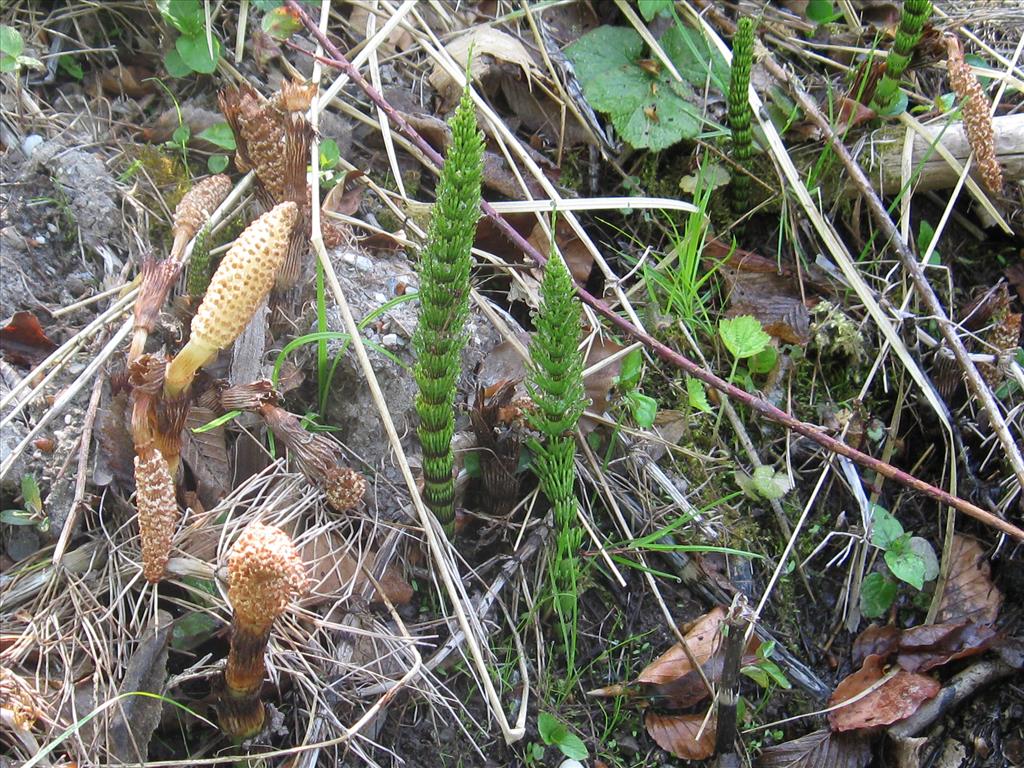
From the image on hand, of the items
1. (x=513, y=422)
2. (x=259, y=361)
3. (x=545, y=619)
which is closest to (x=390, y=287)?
(x=259, y=361)

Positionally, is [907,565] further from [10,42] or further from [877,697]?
[10,42]

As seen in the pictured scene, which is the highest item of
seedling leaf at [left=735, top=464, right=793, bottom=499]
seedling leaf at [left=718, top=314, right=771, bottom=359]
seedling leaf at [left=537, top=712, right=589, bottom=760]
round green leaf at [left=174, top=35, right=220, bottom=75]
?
round green leaf at [left=174, top=35, right=220, bottom=75]

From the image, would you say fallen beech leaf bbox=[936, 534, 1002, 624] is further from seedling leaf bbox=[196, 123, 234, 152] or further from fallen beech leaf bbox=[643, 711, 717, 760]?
seedling leaf bbox=[196, 123, 234, 152]

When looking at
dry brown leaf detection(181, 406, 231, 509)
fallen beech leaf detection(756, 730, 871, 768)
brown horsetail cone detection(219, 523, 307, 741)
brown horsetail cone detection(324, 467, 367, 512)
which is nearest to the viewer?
brown horsetail cone detection(219, 523, 307, 741)

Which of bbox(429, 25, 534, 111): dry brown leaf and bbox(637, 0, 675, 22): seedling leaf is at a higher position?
bbox(637, 0, 675, 22): seedling leaf

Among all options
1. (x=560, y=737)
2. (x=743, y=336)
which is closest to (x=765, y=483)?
(x=743, y=336)

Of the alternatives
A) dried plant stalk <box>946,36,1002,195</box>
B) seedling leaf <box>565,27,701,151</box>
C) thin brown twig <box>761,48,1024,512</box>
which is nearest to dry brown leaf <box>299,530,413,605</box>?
seedling leaf <box>565,27,701,151</box>

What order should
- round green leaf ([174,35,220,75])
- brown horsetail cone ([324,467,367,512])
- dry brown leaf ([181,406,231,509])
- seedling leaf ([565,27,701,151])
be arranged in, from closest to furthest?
brown horsetail cone ([324,467,367,512]) < dry brown leaf ([181,406,231,509]) < round green leaf ([174,35,220,75]) < seedling leaf ([565,27,701,151])
